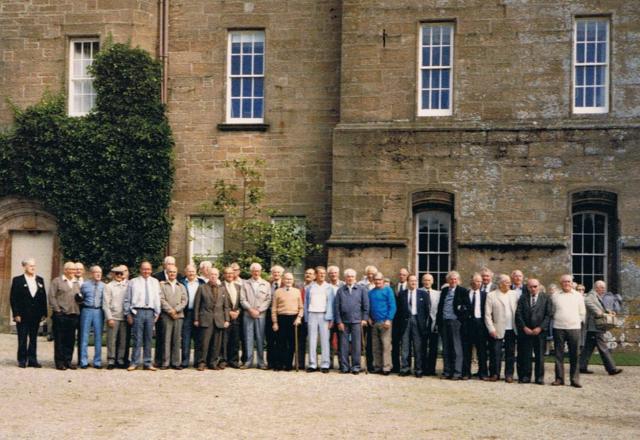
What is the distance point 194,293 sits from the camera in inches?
783

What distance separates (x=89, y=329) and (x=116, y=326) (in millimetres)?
486

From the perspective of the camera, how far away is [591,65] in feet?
79.7

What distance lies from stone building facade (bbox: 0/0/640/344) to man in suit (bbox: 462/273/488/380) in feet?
15.9

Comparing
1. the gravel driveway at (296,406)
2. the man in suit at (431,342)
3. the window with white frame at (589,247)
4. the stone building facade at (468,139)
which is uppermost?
Answer: the stone building facade at (468,139)

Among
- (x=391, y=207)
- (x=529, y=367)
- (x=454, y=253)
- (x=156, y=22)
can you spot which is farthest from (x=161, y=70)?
(x=529, y=367)

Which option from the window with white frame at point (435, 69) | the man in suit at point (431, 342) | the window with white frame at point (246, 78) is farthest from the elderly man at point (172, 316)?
the window with white frame at point (435, 69)

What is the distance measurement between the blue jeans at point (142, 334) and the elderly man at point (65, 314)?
3.45 feet

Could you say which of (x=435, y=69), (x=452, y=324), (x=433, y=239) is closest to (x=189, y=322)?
(x=452, y=324)

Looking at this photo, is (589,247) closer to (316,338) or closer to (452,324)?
(452,324)

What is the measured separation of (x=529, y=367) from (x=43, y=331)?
11.9m

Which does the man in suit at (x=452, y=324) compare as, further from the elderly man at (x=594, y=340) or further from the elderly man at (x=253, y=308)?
the elderly man at (x=253, y=308)

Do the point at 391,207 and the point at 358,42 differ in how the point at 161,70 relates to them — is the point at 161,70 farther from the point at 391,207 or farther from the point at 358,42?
the point at 391,207

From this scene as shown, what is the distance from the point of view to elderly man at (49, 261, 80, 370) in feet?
62.7

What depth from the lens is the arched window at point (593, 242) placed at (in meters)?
24.2
